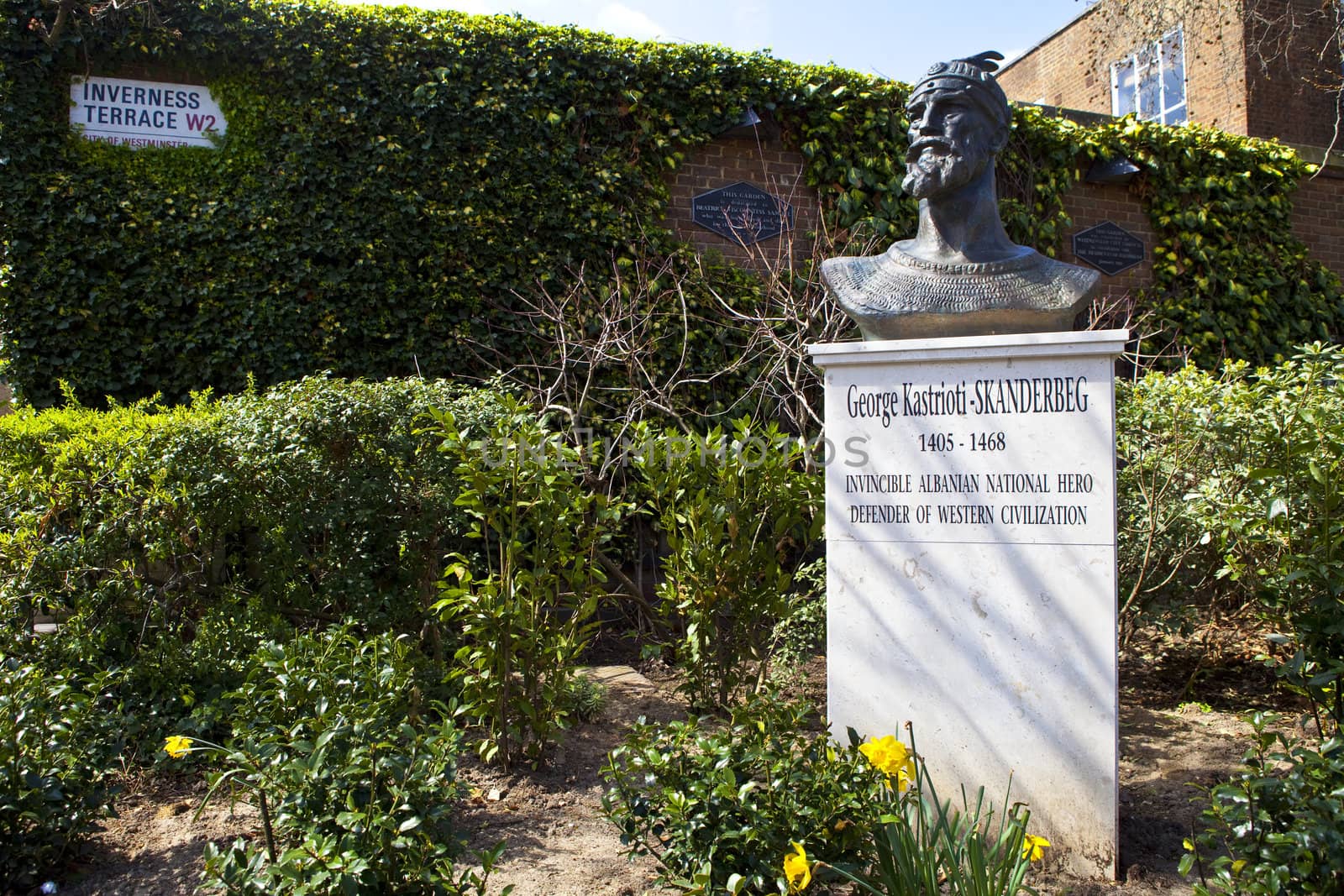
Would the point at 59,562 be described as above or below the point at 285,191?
below

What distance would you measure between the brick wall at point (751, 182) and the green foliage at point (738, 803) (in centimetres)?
518

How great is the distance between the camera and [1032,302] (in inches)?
135

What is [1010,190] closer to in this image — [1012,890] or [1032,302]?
[1032,302]

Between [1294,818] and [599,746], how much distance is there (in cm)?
259

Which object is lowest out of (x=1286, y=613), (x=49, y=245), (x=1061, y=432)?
(x=1286, y=613)

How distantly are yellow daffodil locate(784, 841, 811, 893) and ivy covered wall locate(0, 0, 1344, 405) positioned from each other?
4853mm

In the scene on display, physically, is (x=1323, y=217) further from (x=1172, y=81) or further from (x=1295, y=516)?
(x=1295, y=516)

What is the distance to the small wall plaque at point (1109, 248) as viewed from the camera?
9055 mm

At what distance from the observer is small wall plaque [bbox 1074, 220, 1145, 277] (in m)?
9.05

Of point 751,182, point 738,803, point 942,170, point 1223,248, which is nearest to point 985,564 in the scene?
point 738,803

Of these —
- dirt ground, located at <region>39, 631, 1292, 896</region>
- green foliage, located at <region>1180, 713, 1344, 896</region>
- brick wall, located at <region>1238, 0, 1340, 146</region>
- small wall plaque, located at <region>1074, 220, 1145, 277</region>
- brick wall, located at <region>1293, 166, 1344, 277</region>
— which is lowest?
dirt ground, located at <region>39, 631, 1292, 896</region>

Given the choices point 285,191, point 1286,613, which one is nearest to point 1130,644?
point 1286,613

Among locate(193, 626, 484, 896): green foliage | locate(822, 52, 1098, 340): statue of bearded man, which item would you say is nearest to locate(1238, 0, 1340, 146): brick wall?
locate(822, 52, 1098, 340): statue of bearded man

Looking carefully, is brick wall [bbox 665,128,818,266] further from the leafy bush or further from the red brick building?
the red brick building
